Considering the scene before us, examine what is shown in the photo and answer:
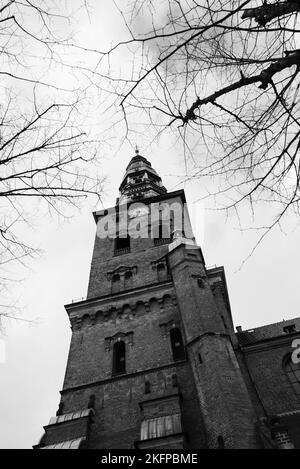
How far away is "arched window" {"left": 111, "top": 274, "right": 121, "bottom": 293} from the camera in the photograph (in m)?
18.7

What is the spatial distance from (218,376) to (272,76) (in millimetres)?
9159

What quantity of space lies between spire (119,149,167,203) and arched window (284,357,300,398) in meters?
16.7

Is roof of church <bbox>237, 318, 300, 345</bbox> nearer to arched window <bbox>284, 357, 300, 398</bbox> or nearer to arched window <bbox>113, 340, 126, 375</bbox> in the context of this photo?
arched window <bbox>284, 357, 300, 398</bbox>

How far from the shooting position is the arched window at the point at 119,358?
14602 millimetres

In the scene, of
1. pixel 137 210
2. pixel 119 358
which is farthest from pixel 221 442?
pixel 137 210

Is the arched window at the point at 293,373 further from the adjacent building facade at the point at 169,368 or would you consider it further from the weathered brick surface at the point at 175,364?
the weathered brick surface at the point at 175,364

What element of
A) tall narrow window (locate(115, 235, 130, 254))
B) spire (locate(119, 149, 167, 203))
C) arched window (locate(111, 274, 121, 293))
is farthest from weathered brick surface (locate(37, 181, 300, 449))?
spire (locate(119, 149, 167, 203))

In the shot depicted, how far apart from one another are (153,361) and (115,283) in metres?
5.66

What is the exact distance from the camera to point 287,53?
409 cm

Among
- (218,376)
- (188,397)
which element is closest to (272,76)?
(218,376)

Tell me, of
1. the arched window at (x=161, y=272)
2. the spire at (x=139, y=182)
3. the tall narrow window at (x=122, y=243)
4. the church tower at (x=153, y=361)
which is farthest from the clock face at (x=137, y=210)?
the arched window at (x=161, y=272)

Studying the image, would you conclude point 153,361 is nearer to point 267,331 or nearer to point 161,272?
point 161,272
